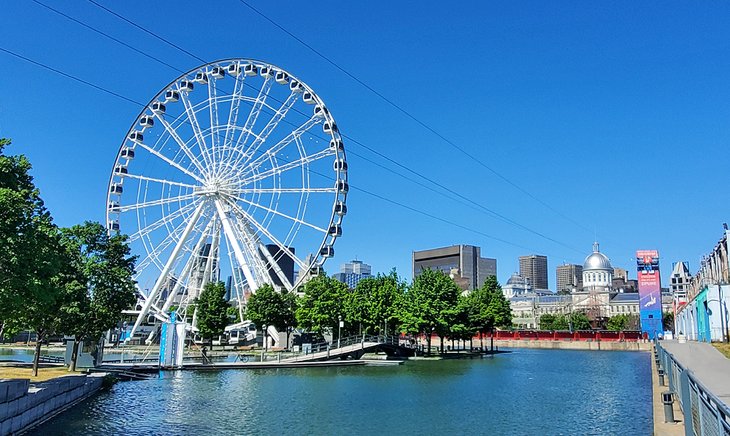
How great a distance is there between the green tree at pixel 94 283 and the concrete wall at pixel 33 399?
7482 mm

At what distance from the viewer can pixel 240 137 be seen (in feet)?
Answer: 200

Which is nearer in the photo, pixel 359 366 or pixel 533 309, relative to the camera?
pixel 359 366

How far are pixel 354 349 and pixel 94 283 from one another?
25.9 m

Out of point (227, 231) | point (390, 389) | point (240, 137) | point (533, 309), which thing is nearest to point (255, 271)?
point (227, 231)

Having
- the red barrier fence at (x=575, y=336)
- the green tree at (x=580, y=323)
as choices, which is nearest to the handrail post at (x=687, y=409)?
the red barrier fence at (x=575, y=336)

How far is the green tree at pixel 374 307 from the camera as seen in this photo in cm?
6931

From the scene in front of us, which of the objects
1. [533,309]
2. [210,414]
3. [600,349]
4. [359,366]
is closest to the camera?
[210,414]

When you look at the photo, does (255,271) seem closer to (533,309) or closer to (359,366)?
(359,366)

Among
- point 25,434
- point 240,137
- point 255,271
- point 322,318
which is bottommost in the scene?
point 25,434

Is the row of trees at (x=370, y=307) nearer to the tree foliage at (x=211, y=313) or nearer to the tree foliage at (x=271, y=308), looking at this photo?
the tree foliage at (x=271, y=308)

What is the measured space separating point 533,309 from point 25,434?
191543mm

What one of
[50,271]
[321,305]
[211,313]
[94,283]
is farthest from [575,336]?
[50,271]

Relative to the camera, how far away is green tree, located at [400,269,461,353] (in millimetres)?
70500

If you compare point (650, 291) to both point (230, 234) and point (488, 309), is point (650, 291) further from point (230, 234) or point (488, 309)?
point (230, 234)
